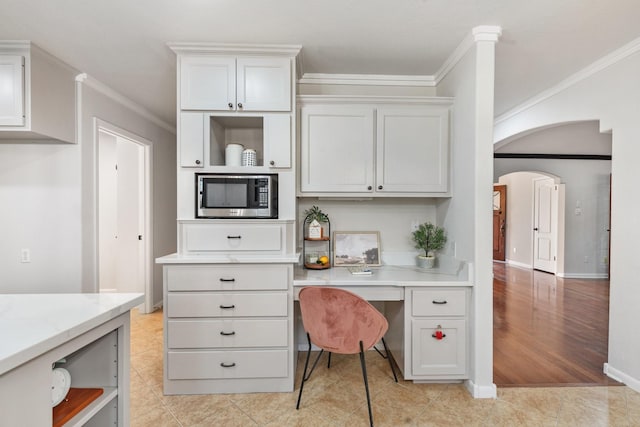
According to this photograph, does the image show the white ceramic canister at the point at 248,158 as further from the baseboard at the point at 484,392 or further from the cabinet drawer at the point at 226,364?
the baseboard at the point at 484,392

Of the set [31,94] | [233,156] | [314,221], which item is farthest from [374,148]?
[31,94]

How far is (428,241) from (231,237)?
162 centimetres

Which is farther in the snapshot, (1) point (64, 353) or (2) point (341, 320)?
(2) point (341, 320)

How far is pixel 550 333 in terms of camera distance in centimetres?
321

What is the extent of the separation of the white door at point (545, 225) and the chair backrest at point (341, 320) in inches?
238

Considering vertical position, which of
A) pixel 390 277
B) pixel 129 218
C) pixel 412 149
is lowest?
pixel 390 277

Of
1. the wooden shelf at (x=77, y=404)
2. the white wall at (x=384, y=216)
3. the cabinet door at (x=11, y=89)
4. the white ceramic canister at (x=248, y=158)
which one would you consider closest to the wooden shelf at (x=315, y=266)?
the white wall at (x=384, y=216)

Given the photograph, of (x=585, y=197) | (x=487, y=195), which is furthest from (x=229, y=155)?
(x=585, y=197)

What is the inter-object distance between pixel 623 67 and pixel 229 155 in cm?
304

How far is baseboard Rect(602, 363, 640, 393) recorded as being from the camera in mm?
2213

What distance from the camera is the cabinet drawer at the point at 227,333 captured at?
2143mm

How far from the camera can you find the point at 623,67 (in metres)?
2.35

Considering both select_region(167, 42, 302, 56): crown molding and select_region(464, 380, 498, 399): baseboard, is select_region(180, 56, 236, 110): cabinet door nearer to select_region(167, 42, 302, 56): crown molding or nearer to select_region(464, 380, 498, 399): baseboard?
select_region(167, 42, 302, 56): crown molding

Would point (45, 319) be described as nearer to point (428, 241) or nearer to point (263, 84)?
point (263, 84)
